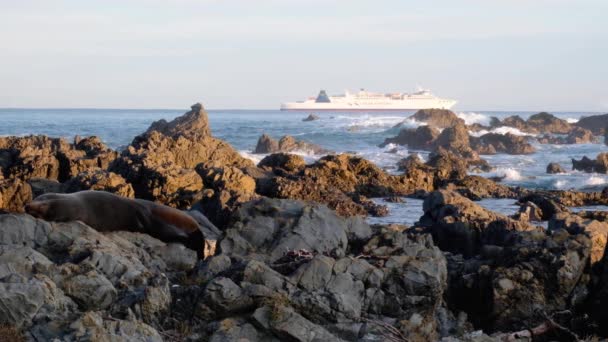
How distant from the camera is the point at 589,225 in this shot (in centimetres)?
984

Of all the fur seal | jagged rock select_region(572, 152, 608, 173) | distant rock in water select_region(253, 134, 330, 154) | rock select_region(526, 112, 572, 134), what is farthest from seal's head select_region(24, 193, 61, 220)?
rock select_region(526, 112, 572, 134)

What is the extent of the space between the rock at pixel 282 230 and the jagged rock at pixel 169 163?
5.47 meters

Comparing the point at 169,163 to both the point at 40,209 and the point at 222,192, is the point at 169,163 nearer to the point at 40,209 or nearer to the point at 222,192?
the point at 222,192

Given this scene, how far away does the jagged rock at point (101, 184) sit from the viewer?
14016 mm

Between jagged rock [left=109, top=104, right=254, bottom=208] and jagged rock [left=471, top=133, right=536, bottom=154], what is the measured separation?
1037 inches

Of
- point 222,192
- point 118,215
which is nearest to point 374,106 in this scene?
point 222,192

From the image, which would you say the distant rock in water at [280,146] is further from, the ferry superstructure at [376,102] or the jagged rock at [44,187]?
the ferry superstructure at [376,102]

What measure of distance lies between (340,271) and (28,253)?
2596mm

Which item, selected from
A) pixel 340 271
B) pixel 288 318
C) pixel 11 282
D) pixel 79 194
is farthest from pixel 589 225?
pixel 11 282

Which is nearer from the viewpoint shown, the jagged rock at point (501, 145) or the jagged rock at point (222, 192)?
the jagged rock at point (222, 192)

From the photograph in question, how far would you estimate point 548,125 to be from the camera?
7106 cm

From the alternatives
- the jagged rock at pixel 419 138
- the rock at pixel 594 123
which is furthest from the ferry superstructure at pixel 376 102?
the jagged rock at pixel 419 138

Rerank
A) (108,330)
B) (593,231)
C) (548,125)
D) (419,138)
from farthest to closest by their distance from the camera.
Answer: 1. (548,125)
2. (419,138)
3. (593,231)
4. (108,330)

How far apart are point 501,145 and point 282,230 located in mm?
39514
